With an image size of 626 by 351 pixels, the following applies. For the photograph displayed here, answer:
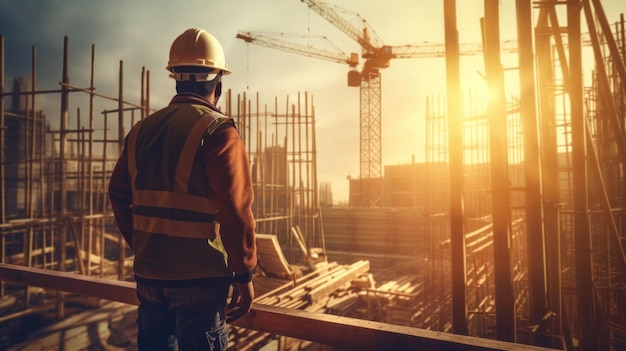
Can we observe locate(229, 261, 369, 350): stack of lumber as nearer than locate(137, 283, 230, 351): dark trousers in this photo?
No

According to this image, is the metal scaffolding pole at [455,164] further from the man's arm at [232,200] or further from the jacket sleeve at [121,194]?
the jacket sleeve at [121,194]

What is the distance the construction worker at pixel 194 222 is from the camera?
1.32m

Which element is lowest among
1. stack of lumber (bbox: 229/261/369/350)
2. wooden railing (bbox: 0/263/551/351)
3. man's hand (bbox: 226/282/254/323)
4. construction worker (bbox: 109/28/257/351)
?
stack of lumber (bbox: 229/261/369/350)

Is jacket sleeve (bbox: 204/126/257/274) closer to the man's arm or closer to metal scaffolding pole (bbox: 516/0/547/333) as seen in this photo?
the man's arm

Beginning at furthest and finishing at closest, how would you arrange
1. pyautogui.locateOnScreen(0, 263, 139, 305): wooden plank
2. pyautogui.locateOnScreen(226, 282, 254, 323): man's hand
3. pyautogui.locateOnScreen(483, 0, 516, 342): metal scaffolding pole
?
pyautogui.locateOnScreen(483, 0, 516, 342): metal scaffolding pole
pyautogui.locateOnScreen(0, 263, 139, 305): wooden plank
pyautogui.locateOnScreen(226, 282, 254, 323): man's hand

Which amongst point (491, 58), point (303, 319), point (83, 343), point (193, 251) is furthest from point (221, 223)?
point (83, 343)

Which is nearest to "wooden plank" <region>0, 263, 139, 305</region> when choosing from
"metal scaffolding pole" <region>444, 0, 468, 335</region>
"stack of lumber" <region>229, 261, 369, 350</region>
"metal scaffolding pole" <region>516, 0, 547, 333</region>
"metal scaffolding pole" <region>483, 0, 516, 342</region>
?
"stack of lumber" <region>229, 261, 369, 350</region>

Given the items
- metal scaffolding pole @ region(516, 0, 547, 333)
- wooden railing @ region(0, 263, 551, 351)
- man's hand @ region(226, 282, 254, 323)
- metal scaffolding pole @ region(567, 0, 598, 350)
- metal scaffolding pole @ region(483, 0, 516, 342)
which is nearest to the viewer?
wooden railing @ region(0, 263, 551, 351)

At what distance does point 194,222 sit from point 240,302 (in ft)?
1.31

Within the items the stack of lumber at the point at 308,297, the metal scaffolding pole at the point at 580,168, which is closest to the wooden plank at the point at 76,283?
the stack of lumber at the point at 308,297

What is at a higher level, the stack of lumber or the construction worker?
the construction worker

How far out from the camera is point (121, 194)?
65.3 inches

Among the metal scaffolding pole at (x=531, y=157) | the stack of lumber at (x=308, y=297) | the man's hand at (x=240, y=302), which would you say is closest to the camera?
the man's hand at (x=240, y=302)

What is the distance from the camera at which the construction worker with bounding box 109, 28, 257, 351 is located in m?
1.32
